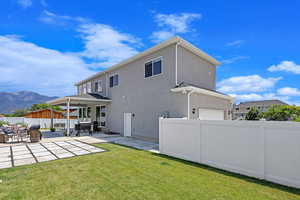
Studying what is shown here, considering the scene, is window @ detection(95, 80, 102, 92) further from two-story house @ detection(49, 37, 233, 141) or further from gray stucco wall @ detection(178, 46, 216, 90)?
gray stucco wall @ detection(178, 46, 216, 90)

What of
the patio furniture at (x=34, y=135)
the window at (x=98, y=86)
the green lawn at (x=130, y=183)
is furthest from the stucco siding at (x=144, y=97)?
the patio furniture at (x=34, y=135)

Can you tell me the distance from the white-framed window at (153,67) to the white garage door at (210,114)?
3940 millimetres

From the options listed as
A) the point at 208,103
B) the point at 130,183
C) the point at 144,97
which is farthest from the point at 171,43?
the point at 130,183

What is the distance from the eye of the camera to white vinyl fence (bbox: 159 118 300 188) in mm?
3818

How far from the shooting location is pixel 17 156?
6.68 metres

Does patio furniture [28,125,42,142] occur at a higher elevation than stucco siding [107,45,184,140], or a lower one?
lower

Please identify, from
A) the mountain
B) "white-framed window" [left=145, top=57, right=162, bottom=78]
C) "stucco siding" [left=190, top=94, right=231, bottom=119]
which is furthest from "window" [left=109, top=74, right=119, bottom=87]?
the mountain

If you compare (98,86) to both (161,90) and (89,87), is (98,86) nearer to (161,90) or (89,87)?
(89,87)

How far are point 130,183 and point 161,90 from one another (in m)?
6.78

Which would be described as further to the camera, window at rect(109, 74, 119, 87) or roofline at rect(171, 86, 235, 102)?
window at rect(109, 74, 119, 87)

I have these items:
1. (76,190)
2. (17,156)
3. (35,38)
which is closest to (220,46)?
(76,190)

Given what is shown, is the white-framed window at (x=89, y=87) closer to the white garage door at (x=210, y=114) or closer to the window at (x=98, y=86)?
the window at (x=98, y=86)

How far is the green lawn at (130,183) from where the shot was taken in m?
3.40

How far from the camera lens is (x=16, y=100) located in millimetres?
97000
